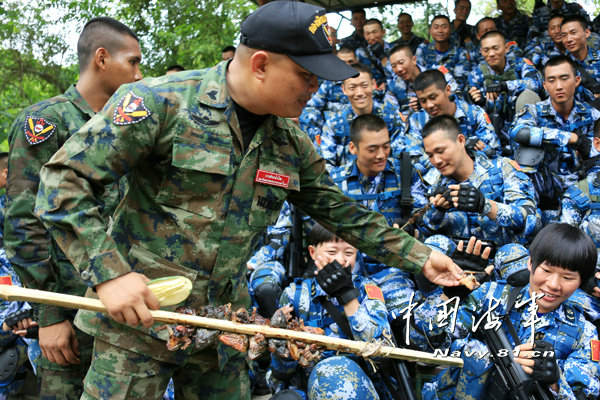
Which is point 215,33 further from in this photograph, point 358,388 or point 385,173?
point 358,388

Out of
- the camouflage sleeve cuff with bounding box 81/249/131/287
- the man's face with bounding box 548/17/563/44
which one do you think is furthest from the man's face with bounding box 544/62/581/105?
the camouflage sleeve cuff with bounding box 81/249/131/287

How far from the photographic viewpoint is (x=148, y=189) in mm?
2084

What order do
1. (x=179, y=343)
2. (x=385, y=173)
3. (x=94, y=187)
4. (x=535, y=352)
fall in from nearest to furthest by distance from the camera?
(x=94, y=187)
(x=179, y=343)
(x=535, y=352)
(x=385, y=173)

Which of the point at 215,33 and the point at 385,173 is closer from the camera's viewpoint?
the point at 385,173

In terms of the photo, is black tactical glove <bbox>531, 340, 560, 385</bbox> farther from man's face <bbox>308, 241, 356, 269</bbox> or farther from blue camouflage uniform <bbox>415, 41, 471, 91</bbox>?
blue camouflage uniform <bbox>415, 41, 471, 91</bbox>

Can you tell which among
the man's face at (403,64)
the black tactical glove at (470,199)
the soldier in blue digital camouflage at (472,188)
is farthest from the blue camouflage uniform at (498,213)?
the man's face at (403,64)

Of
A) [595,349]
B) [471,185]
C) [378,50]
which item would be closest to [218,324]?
[595,349]

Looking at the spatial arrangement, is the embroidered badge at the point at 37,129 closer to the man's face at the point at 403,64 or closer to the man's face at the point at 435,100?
the man's face at the point at 435,100

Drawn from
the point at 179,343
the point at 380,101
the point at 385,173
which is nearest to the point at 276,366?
the point at 179,343

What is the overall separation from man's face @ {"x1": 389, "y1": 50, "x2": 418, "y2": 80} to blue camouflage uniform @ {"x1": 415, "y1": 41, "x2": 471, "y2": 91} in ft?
3.27

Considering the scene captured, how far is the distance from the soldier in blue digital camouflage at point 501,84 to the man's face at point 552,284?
330cm

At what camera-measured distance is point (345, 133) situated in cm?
670

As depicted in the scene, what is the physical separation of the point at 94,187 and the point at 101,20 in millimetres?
1565

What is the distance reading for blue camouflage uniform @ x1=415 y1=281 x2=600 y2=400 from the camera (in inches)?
120
